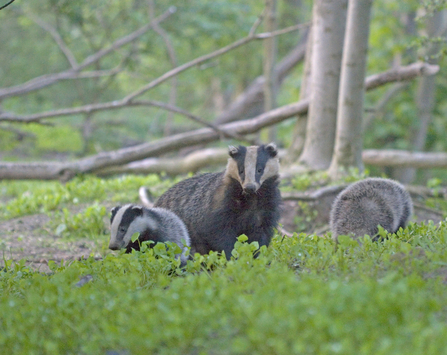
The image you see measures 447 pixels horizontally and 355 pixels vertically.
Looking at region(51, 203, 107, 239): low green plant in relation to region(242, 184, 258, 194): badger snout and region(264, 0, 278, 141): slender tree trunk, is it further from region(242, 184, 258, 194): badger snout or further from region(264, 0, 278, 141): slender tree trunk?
region(264, 0, 278, 141): slender tree trunk

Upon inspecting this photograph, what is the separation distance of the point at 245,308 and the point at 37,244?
4.26 meters

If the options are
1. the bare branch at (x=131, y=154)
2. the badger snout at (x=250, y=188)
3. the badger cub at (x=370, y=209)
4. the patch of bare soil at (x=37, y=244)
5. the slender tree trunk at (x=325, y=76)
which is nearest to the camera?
the badger snout at (x=250, y=188)

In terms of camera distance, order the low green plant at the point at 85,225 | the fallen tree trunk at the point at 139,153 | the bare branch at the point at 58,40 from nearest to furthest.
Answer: the low green plant at the point at 85,225 → the fallen tree trunk at the point at 139,153 → the bare branch at the point at 58,40

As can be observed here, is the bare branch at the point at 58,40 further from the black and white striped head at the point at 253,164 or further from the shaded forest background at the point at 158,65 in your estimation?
the black and white striped head at the point at 253,164

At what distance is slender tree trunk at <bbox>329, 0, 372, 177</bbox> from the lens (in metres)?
7.23

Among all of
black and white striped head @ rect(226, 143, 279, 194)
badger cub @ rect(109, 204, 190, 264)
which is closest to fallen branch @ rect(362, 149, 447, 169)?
black and white striped head @ rect(226, 143, 279, 194)

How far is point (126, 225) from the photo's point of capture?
4672mm

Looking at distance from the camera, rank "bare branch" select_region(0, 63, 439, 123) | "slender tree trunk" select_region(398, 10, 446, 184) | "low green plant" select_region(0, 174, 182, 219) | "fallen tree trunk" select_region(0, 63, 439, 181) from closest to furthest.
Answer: "low green plant" select_region(0, 174, 182, 219), "bare branch" select_region(0, 63, 439, 123), "fallen tree trunk" select_region(0, 63, 439, 181), "slender tree trunk" select_region(398, 10, 446, 184)

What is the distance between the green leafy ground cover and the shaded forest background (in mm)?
6337

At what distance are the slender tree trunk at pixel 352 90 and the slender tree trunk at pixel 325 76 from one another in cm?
61

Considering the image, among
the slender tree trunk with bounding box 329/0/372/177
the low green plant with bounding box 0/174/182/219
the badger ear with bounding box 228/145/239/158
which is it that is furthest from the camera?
the low green plant with bounding box 0/174/182/219

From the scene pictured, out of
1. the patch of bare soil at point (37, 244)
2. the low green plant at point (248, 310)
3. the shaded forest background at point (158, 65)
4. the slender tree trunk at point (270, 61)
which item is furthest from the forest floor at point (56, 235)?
the slender tree trunk at point (270, 61)

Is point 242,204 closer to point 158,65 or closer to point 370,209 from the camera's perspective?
point 370,209

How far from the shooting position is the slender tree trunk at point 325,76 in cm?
823
